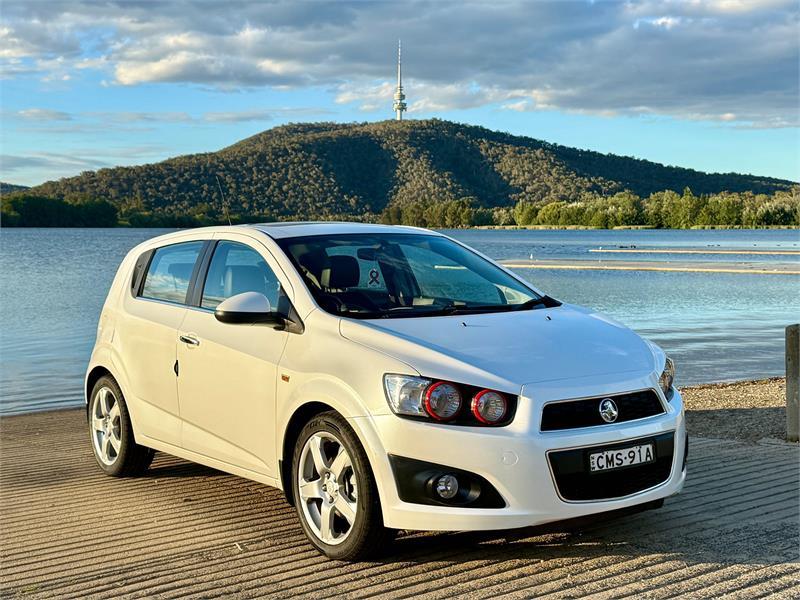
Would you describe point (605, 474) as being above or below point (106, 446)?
above

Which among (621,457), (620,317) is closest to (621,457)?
(621,457)

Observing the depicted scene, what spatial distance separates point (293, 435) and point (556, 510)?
4.88 feet

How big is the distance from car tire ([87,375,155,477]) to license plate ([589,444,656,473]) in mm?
3613

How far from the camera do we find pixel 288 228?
6438 mm

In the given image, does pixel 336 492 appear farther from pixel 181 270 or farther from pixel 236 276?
pixel 181 270

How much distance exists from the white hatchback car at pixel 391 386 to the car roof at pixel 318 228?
0.03m

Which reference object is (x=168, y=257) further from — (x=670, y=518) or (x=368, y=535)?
(x=670, y=518)

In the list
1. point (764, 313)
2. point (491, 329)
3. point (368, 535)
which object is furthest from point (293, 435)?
point (764, 313)

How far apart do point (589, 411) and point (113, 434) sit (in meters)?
3.90

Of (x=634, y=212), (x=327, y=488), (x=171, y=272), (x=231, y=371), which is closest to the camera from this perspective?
(x=327, y=488)

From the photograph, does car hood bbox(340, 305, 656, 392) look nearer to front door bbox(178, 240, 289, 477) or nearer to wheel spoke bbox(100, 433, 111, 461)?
front door bbox(178, 240, 289, 477)

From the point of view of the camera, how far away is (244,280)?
622 centimetres

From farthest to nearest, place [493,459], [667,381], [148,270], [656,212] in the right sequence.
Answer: [656,212] < [148,270] < [667,381] < [493,459]

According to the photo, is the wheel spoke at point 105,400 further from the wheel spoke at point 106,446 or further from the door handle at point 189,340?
the door handle at point 189,340
